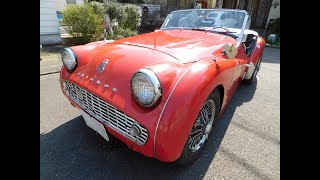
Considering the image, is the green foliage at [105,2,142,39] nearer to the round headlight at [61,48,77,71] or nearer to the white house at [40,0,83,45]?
the white house at [40,0,83,45]

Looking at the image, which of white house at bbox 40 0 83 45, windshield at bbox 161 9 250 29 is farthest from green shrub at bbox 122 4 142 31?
windshield at bbox 161 9 250 29

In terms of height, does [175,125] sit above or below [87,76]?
below

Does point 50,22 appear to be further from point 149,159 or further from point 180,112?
point 180,112

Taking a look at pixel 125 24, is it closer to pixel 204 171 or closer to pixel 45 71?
pixel 45 71

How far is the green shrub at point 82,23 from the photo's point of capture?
6.38 m

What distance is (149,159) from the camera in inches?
78.0

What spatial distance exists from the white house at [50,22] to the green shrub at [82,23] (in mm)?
565

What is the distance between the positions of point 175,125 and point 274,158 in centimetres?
140

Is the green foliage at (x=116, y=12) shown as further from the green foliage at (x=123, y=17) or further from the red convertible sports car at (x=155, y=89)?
the red convertible sports car at (x=155, y=89)

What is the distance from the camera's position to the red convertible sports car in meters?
1.41

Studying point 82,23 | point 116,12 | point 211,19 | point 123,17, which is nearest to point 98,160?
point 211,19

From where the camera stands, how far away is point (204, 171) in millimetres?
1887
